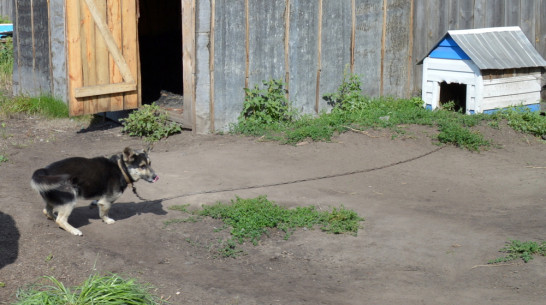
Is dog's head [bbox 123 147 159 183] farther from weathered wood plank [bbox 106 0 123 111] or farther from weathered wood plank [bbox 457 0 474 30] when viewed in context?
weathered wood plank [bbox 457 0 474 30]

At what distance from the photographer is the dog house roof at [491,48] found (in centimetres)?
1097

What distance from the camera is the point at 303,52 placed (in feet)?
37.4

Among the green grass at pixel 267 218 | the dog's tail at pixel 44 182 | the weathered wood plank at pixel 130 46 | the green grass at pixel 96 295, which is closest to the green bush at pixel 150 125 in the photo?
the weathered wood plank at pixel 130 46

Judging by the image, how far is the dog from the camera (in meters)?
6.44

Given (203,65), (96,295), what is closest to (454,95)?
(203,65)

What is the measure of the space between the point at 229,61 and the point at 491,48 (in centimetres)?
402

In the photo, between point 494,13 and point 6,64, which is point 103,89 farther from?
point 494,13

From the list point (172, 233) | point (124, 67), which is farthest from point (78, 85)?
point (172, 233)

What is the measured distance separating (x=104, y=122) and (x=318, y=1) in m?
Result: 4.11

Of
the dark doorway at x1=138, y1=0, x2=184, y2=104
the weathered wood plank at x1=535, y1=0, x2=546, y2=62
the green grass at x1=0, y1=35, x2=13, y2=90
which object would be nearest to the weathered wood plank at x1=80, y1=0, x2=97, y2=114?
the dark doorway at x1=138, y1=0, x2=184, y2=104

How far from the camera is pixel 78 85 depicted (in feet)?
35.0

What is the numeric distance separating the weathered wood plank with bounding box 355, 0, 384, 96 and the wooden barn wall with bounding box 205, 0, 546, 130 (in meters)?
0.02

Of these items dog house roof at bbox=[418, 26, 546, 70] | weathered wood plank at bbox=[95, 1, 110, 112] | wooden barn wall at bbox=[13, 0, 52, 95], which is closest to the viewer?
weathered wood plank at bbox=[95, 1, 110, 112]

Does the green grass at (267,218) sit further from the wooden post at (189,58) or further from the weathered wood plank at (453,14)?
the weathered wood plank at (453,14)
